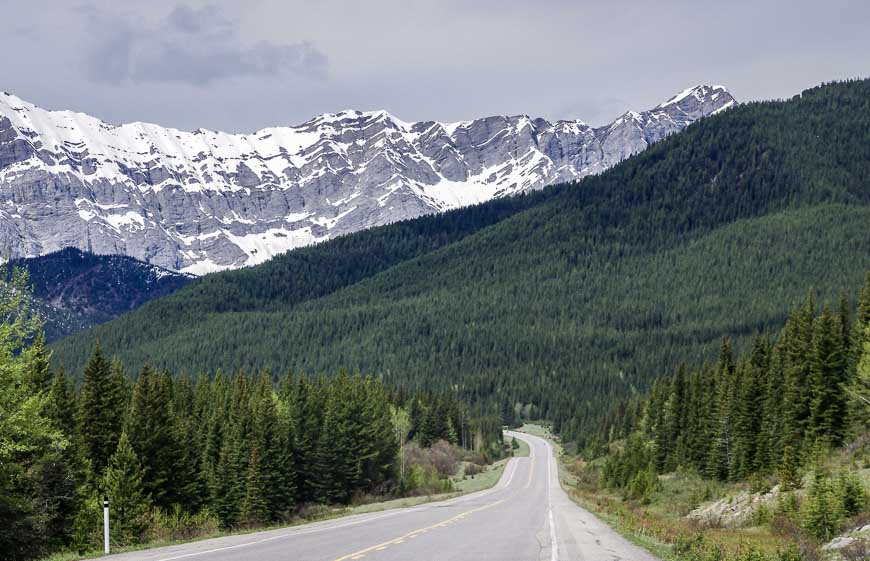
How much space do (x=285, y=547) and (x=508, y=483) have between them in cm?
6488

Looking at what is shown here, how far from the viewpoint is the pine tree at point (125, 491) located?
132ft

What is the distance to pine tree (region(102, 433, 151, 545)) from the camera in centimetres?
4015

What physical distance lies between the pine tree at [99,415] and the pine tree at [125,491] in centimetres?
247

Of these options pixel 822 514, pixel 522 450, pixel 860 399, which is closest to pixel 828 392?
pixel 860 399

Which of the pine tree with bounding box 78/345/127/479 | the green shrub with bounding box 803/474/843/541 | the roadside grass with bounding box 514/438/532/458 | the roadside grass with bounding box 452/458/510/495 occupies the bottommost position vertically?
the roadside grass with bounding box 514/438/532/458

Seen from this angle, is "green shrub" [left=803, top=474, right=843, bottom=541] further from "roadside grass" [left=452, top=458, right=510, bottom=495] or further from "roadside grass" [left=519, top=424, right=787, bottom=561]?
"roadside grass" [left=452, top=458, right=510, bottom=495]

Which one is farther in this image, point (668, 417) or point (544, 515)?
point (668, 417)

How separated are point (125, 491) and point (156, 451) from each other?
650 cm

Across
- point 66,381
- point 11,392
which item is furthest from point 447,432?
point 11,392

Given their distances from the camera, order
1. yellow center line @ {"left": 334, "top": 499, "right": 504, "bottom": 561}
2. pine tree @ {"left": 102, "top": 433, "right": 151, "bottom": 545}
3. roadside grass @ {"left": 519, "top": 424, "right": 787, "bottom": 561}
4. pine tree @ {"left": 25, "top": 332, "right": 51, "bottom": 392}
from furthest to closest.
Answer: pine tree @ {"left": 102, "top": 433, "right": 151, "bottom": 545} < pine tree @ {"left": 25, "top": 332, "right": 51, "bottom": 392} < roadside grass @ {"left": 519, "top": 424, "right": 787, "bottom": 561} < yellow center line @ {"left": 334, "top": 499, "right": 504, "bottom": 561}

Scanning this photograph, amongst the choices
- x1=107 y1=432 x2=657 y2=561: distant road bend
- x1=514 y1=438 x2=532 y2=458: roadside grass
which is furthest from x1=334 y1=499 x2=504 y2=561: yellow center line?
x1=514 y1=438 x2=532 y2=458: roadside grass

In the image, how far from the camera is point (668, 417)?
8062cm

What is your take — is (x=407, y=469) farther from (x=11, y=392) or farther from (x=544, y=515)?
(x=11, y=392)

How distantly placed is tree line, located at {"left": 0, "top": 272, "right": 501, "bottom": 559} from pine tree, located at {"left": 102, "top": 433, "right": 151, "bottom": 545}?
0.08 meters
